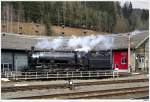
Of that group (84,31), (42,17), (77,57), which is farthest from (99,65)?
(42,17)

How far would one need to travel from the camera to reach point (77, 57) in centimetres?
1338

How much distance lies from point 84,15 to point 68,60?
4.78 metres

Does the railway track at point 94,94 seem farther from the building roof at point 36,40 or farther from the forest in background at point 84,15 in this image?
the building roof at point 36,40

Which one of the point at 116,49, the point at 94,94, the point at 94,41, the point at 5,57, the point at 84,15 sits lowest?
the point at 94,94

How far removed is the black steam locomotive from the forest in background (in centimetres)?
307

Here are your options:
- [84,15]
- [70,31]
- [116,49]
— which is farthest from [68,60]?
[84,15]

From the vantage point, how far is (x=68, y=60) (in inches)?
519

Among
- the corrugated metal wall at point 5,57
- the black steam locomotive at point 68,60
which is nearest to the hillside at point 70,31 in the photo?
the corrugated metal wall at point 5,57

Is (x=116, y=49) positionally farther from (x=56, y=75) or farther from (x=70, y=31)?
(x=70, y=31)

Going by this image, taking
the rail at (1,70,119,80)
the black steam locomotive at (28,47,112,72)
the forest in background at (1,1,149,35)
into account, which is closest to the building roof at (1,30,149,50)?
the forest in background at (1,1,149,35)

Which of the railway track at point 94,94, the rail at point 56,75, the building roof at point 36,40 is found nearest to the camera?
the railway track at point 94,94

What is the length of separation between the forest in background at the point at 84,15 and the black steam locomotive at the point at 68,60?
121 inches

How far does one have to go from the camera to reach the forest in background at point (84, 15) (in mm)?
7172

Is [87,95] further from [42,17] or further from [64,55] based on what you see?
[64,55]
